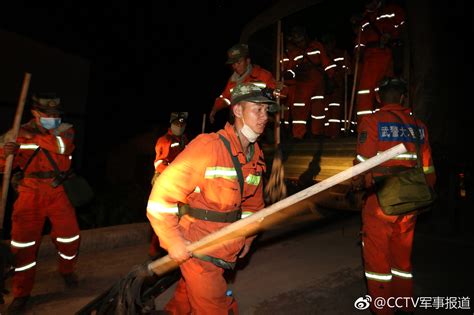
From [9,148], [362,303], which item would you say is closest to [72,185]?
[9,148]

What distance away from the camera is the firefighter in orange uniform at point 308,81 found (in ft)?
21.9

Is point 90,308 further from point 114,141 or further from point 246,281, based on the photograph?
point 114,141

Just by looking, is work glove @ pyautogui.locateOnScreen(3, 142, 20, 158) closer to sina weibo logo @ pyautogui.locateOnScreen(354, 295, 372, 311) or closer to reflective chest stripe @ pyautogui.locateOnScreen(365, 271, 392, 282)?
reflective chest stripe @ pyautogui.locateOnScreen(365, 271, 392, 282)

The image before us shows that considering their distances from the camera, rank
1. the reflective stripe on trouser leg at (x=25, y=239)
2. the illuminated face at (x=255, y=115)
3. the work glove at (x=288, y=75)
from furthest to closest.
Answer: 1. the work glove at (x=288, y=75)
2. the reflective stripe on trouser leg at (x=25, y=239)
3. the illuminated face at (x=255, y=115)

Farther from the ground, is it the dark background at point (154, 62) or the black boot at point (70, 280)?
the dark background at point (154, 62)

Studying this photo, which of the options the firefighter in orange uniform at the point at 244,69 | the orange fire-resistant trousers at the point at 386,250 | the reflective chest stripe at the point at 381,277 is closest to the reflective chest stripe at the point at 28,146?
the firefighter in orange uniform at the point at 244,69

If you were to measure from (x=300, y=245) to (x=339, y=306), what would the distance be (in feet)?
6.98

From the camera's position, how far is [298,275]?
4.28 meters

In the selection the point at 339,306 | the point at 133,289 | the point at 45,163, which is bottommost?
the point at 339,306

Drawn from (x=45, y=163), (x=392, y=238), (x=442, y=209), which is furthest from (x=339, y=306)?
(x=45, y=163)

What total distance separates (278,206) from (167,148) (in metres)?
3.63

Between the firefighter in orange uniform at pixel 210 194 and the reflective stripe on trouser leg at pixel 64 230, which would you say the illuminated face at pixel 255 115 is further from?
the reflective stripe on trouser leg at pixel 64 230

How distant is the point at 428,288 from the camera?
3775 mm

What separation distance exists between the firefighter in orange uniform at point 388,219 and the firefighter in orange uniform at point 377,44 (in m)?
2.24
